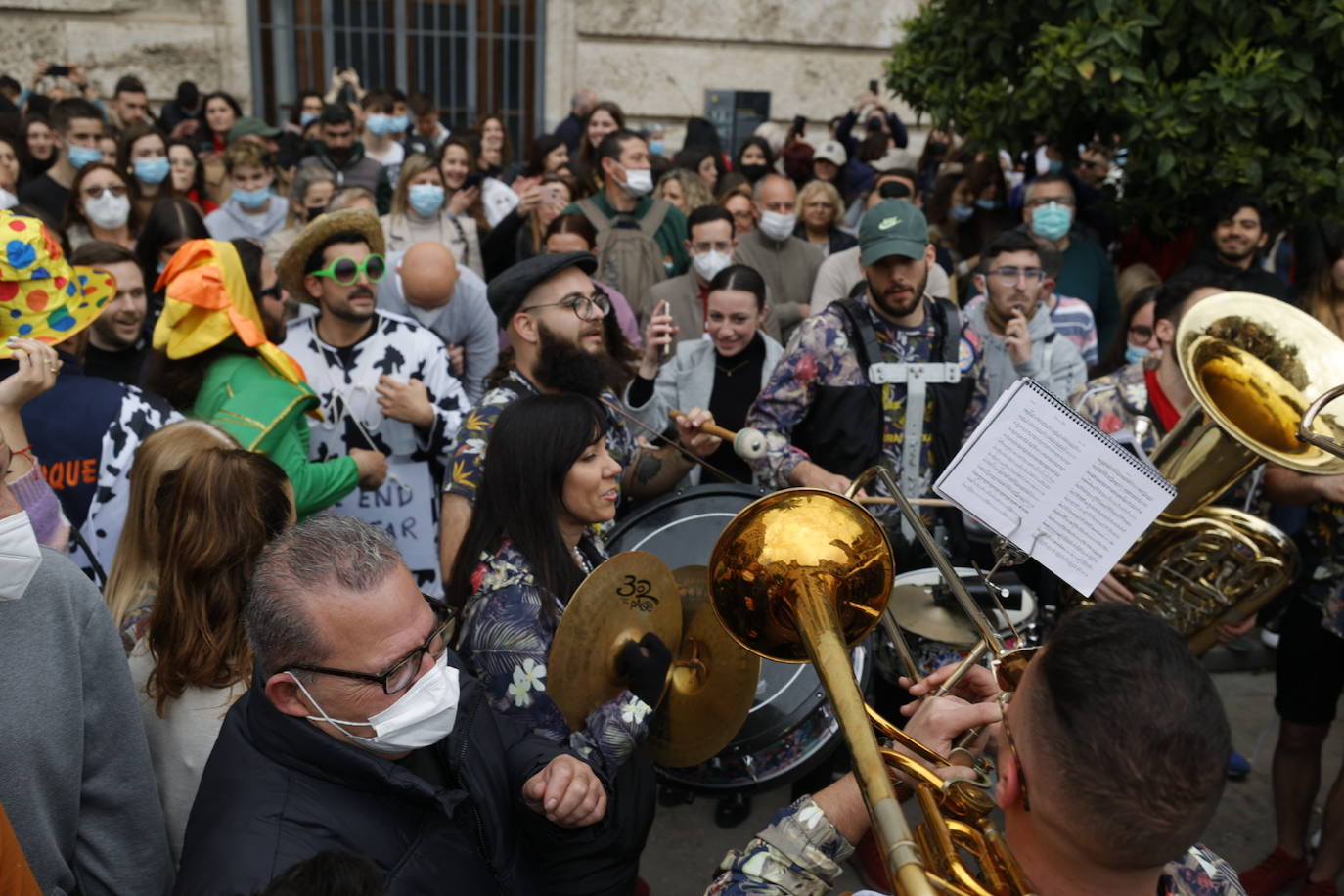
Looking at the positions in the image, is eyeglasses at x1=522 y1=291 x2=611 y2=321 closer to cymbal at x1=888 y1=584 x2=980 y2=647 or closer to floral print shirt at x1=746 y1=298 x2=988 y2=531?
floral print shirt at x1=746 y1=298 x2=988 y2=531

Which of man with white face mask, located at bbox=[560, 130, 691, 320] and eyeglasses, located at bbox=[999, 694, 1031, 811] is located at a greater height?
eyeglasses, located at bbox=[999, 694, 1031, 811]

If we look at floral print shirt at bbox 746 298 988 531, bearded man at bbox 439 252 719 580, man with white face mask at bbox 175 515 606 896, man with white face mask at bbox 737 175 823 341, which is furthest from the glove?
man with white face mask at bbox 737 175 823 341

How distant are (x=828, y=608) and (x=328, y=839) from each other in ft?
3.11

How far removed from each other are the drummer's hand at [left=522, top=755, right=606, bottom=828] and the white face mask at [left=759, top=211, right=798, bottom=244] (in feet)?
14.9

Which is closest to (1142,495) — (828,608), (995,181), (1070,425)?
(1070,425)

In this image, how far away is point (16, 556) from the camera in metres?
1.87

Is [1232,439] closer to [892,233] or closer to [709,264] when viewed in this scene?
[892,233]

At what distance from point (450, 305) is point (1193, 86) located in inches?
144

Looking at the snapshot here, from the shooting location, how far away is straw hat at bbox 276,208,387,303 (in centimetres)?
405

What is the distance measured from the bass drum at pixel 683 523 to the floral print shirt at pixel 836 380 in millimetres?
287

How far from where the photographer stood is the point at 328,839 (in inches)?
70.4

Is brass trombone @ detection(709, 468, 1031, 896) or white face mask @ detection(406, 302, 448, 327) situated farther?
white face mask @ detection(406, 302, 448, 327)

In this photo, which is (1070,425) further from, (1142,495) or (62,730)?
(62,730)

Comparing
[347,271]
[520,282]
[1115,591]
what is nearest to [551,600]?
[520,282]
